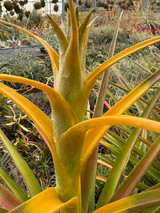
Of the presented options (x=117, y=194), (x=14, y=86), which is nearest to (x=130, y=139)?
(x=117, y=194)

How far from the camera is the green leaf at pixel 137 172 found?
0.50m

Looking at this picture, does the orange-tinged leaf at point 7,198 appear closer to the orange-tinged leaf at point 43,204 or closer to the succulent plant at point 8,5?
the orange-tinged leaf at point 43,204

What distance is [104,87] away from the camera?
0.56 metres

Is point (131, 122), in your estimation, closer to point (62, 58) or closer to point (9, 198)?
point (62, 58)

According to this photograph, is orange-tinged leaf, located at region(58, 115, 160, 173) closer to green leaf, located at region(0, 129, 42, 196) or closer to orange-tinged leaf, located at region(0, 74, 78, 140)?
orange-tinged leaf, located at region(0, 74, 78, 140)

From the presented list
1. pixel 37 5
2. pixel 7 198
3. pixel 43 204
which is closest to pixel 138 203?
pixel 43 204

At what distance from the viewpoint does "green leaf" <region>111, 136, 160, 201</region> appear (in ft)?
1.63

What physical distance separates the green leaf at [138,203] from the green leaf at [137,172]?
0.11 m

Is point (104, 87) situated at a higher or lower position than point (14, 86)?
higher

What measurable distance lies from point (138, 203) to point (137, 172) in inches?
5.8

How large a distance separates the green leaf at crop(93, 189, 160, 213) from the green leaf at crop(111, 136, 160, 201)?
4.3 inches

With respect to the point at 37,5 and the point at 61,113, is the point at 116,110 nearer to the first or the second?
the point at 61,113

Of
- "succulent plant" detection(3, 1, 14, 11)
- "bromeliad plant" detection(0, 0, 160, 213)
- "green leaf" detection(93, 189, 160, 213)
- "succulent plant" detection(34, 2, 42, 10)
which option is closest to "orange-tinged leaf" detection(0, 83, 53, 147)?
"bromeliad plant" detection(0, 0, 160, 213)

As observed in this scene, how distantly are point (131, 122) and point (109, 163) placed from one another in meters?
0.61
